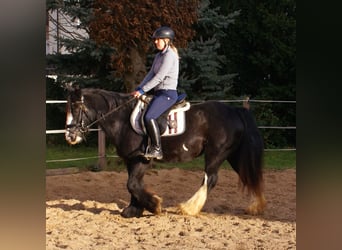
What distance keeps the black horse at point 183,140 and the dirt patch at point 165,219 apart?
0.76 ft

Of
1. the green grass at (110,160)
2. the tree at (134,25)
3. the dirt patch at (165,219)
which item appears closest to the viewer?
the dirt patch at (165,219)

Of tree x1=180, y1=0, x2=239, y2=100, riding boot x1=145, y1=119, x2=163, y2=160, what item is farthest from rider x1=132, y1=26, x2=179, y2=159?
tree x1=180, y1=0, x2=239, y2=100

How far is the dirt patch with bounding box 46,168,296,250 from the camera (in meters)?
5.25

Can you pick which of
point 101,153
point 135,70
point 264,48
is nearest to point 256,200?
point 101,153

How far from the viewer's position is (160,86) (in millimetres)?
6438

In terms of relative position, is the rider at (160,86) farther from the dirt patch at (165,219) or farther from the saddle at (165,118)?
the dirt patch at (165,219)

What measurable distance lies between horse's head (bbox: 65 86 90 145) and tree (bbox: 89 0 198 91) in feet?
17.6

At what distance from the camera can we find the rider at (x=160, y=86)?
6305mm

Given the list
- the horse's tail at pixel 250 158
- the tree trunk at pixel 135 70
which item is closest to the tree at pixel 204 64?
the tree trunk at pixel 135 70

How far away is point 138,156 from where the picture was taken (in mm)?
6566

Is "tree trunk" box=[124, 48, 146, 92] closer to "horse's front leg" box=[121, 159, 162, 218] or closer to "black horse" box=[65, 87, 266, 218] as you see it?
"black horse" box=[65, 87, 266, 218]
